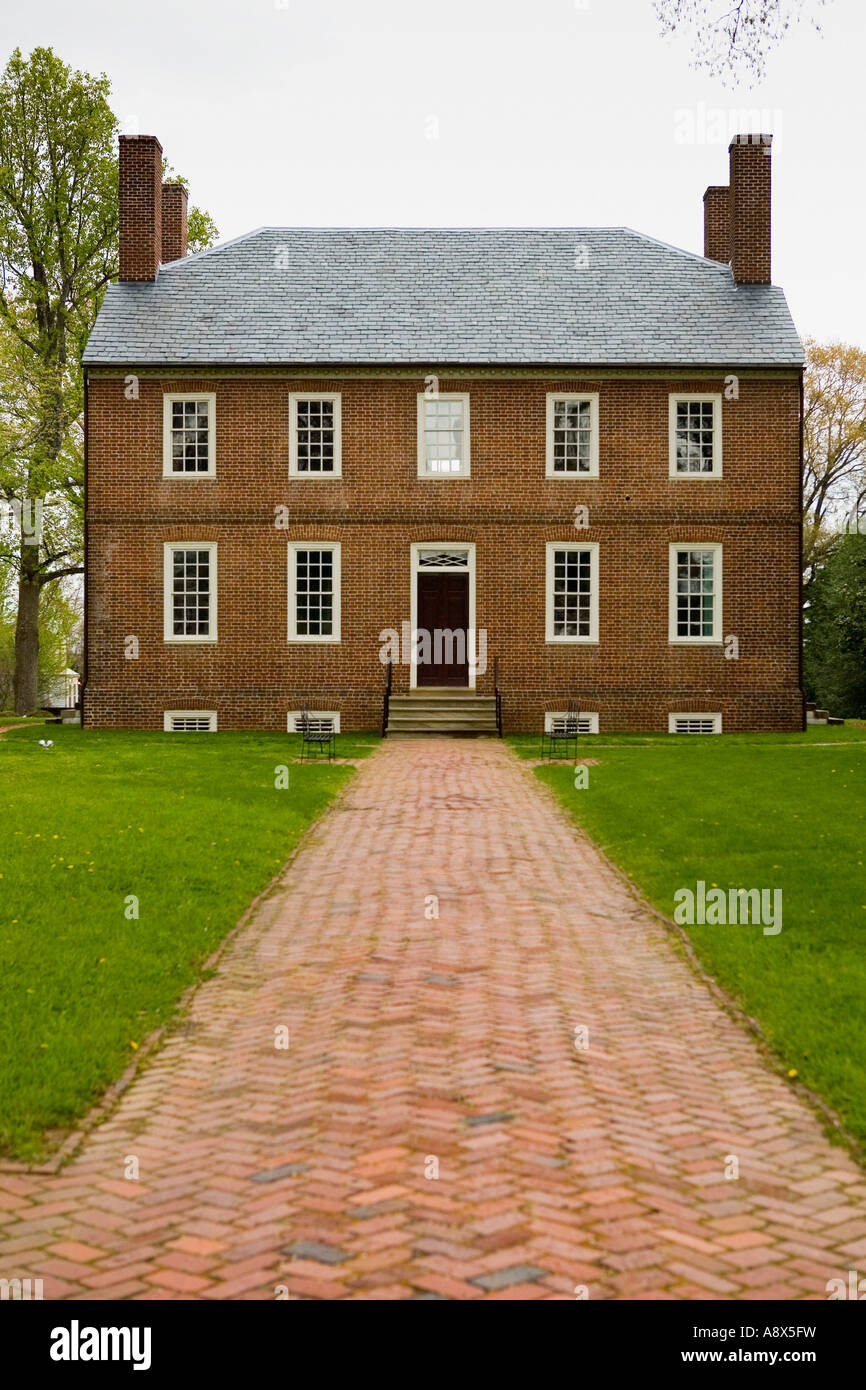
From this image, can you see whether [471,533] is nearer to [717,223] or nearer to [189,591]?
[189,591]

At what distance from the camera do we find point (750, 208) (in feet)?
Result: 96.3

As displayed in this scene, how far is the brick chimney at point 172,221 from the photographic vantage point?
3161 cm

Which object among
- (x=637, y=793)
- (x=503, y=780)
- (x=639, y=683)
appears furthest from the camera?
(x=639, y=683)

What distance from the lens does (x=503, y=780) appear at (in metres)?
19.0

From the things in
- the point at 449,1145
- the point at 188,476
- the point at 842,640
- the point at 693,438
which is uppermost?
the point at 693,438

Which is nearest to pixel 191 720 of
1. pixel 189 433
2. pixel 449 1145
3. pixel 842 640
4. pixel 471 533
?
pixel 189 433

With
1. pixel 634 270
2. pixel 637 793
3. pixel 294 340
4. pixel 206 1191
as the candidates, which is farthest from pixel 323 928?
pixel 634 270

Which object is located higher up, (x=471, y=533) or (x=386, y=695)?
(x=471, y=533)

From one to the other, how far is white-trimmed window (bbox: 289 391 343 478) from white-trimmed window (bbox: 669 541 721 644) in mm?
7314

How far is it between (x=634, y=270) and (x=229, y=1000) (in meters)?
25.5

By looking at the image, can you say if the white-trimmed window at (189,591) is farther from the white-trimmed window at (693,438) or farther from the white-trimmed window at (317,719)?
the white-trimmed window at (693,438)

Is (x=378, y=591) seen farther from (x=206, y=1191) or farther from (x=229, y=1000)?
(x=206, y=1191)

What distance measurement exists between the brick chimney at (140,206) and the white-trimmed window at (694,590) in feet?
43.0

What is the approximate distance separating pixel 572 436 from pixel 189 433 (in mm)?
8023
